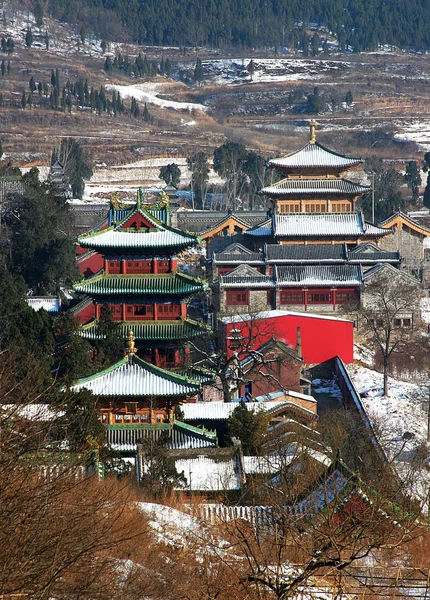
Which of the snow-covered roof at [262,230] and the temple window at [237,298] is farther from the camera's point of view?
the snow-covered roof at [262,230]

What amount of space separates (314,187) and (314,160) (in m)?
1.46

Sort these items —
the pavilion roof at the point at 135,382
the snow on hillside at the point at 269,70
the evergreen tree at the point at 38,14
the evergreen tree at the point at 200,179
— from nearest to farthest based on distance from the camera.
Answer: the pavilion roof at the point at 135,382, the evergreen tree at the point at 200,179, the snow on hillside at the point at 269,70, the evergreen tree at the point at 38,14

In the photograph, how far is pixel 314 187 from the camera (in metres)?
59.3

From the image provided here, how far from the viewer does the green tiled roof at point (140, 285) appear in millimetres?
38094

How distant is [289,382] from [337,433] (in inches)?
361

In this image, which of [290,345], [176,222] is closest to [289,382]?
[290,345]

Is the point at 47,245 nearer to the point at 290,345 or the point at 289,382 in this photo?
the point at 290,345

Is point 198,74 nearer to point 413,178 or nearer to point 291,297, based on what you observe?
point 413,178

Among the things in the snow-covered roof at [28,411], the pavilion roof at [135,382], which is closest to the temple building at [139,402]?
the pavilion roof at [135,382]

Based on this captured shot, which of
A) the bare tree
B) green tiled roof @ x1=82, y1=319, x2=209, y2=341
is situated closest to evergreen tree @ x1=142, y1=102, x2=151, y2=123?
the bare tree

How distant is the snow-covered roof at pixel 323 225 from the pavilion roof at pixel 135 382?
27813 mm

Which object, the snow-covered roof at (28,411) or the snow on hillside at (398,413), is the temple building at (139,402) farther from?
the snow on hillside at (398,413)

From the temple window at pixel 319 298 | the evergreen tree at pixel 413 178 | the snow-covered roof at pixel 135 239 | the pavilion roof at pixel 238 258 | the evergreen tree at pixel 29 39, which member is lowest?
the evergreen tree at pixel 29 39

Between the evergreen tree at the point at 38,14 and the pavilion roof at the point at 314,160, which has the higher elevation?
the pavilion roof at the point at 314,160
